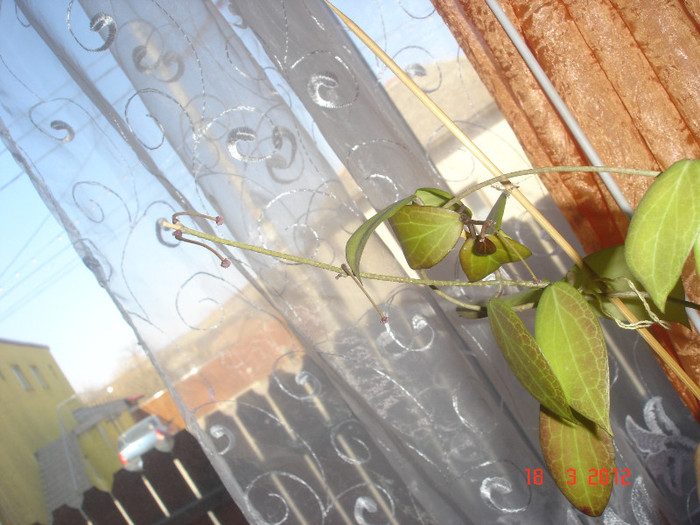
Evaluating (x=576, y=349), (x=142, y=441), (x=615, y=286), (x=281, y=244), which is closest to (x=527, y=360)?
(x=576, y=349)

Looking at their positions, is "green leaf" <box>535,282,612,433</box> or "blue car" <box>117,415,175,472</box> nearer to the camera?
"green leaf" <box>535,282,612,433</box>

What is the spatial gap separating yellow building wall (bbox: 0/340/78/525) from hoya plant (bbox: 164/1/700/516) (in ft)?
2.55

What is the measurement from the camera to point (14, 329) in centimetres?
99

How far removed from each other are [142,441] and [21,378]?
0.26 meters

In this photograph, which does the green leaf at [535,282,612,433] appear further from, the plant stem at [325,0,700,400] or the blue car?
the blue car

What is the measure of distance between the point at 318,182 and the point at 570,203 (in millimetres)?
344

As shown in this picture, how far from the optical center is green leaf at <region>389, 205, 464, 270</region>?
0.44 meters

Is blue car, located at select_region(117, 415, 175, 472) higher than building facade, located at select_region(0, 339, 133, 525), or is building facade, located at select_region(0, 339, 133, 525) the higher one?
building facade, located at select_region(0, 339, 133, 525)

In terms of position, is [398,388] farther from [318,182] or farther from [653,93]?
[653,93]

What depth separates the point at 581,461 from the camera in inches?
17.3

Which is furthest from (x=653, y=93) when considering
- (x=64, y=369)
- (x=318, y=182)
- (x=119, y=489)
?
(x=119, y=489)

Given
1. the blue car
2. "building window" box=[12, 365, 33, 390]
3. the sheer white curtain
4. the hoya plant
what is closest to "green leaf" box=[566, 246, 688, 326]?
the hoya plant

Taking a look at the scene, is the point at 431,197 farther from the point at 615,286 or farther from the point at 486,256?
the point at 615,286

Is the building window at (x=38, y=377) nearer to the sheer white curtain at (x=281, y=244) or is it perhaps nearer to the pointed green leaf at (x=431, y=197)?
the sheer white curtain at (x=281, y=244)
